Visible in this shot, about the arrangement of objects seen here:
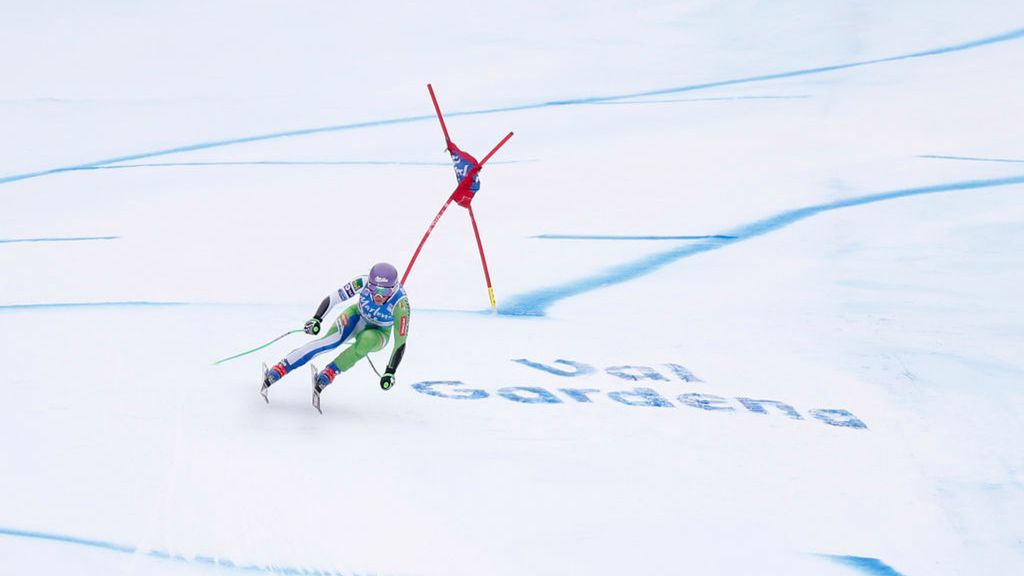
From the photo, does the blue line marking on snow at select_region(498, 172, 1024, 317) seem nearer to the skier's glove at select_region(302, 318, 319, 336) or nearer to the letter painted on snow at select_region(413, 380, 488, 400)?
the letter painted on snow at select_region(413, 380, 488, 400)

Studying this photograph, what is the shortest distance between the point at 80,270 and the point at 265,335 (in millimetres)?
1606

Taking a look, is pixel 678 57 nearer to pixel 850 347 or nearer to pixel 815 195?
pixel 815 195

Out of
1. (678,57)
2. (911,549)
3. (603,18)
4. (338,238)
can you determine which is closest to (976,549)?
(911,549)

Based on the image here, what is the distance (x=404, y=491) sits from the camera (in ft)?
15.8

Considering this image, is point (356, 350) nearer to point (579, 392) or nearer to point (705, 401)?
point (579, 392)

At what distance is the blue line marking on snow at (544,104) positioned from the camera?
32.8 ft

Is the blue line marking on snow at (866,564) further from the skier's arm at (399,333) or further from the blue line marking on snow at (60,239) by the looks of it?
the blue line marking on snow at (60,239)

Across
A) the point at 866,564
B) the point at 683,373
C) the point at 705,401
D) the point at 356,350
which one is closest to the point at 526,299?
the point at 683,373

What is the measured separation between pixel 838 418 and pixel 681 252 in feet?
8.40

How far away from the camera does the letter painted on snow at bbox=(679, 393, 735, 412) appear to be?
223 inches

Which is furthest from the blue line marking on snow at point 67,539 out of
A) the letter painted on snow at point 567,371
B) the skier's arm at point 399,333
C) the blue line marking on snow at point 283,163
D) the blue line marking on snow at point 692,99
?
the blue line marking on snow at point 692,99

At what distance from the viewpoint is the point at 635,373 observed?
601 centimetres

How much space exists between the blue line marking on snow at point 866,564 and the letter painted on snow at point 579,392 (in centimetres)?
146

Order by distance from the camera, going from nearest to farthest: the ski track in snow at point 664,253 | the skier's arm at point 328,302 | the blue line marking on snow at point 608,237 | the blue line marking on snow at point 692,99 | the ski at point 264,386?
the ski at point 264,386 < the skier's arm at point 328,302 < the ski track in snow at point 664,253 < the blue line marking on snow at point 608,237 < the blue line marking on snow at point 692,99
